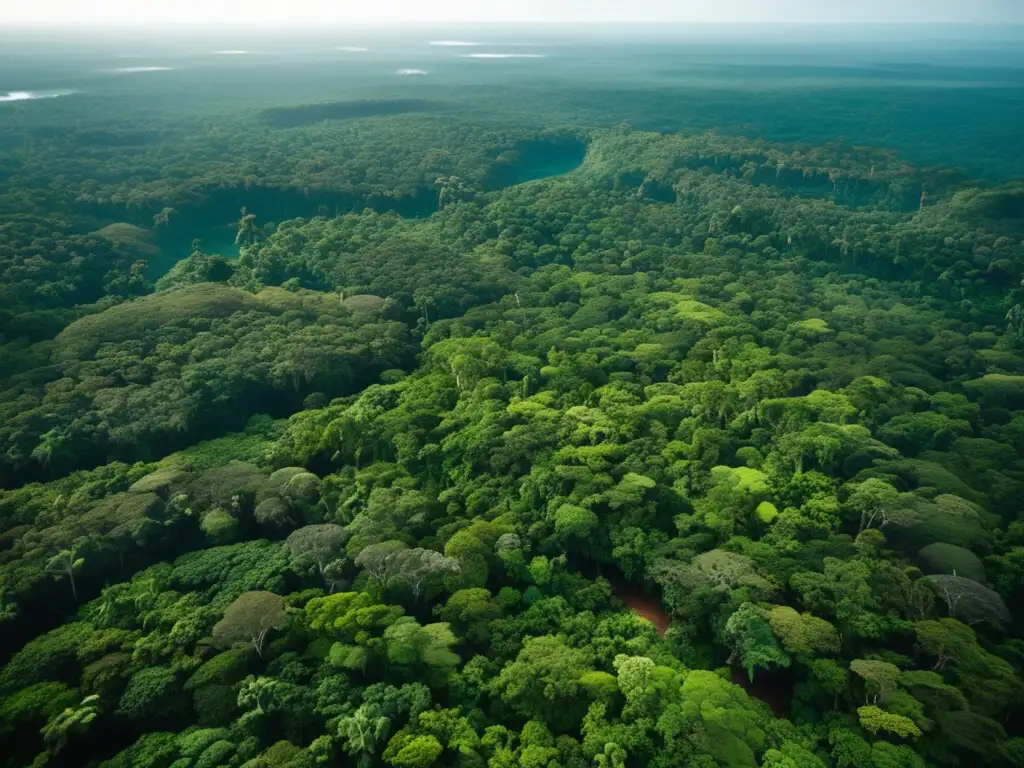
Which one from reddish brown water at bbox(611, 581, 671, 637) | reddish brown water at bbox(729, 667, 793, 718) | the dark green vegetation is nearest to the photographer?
the dark green vegetation

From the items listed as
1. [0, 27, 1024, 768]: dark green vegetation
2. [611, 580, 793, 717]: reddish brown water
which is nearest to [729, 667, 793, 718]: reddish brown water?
[611, 580, 793, 717]: reddish brown water

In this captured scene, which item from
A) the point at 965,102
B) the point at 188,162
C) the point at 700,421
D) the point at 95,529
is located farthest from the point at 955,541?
the point at 965,102

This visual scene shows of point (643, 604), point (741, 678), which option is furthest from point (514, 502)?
point (741, 678)

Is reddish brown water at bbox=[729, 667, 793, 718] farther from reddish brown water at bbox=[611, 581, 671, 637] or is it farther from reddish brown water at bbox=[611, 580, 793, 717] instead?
reddish brown water at bbox=[611, 581, 671, 637]

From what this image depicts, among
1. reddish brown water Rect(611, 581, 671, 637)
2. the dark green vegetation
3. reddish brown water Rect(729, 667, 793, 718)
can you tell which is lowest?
reddish brown water Rect(611, 581, 671, 637)

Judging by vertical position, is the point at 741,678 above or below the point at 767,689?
above

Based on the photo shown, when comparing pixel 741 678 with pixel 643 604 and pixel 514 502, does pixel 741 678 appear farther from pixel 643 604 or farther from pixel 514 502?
pixel 514 502

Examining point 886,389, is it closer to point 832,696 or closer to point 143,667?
point 832,696
